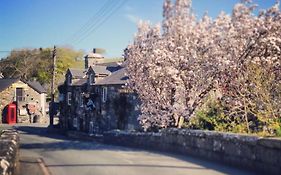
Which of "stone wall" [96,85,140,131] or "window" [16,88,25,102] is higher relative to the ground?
"window" [16,88,25,102]

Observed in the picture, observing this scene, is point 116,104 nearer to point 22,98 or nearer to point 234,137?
point 234,137

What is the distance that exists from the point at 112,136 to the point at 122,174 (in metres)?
13.1

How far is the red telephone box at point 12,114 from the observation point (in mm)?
57781

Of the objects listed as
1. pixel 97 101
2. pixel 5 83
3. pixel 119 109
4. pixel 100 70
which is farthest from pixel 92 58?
pixel 119 109

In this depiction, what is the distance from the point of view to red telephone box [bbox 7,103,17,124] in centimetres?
5778

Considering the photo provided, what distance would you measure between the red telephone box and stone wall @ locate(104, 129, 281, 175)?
43.0m

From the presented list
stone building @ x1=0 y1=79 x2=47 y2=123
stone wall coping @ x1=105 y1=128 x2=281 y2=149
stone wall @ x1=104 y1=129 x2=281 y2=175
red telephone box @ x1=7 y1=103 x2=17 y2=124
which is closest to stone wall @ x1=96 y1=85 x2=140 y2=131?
stone wall @ x1=104 y1=129 x2=281 y2=175

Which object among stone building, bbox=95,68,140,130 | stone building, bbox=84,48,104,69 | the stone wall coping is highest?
stone building, bbox=84,48,104,69

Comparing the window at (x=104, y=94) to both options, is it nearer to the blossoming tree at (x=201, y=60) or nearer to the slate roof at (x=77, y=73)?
the slate roof at (x=77, y=73)

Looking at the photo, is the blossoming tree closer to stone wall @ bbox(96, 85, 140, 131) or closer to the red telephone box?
stone wall @ bbox(96, 85, 140, 131)

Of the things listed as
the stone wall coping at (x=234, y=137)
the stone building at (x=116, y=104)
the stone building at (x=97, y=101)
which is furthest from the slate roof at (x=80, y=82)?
the stone wall coping at (x=234, y=137)

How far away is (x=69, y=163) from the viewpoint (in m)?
14.4

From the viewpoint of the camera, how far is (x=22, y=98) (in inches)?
2282

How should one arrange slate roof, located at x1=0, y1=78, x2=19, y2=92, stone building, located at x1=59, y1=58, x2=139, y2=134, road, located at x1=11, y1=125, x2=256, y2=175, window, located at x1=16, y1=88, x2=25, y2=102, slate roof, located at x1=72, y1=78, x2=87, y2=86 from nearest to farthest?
road, located at x1=11, y1=125, x2=256, y2=175, stone building, located at x1=59, y1=58, x2=139, y2=134, slate roof, located at x1=72, y1=78, x2=87, y2=86, slate roof, located at x1=0, y1=78, x2=19, y2=92, window, located at x1=16, y1=88, x2=25, y2=102
